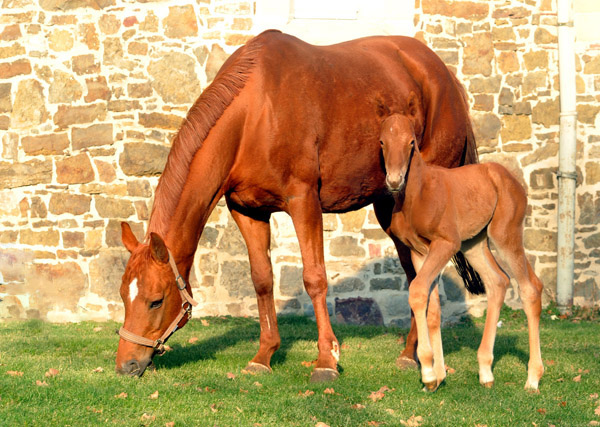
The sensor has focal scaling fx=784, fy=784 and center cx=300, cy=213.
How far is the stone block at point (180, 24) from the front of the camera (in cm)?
982

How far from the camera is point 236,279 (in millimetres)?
9875

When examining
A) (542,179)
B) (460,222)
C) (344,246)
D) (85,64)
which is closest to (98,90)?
(85,64)

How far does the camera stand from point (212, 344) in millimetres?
7742

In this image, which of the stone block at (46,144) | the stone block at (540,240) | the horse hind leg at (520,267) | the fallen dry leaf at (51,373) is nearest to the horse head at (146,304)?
the fallen dry leaf at (51,373)

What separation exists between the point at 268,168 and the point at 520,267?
2044 millimetres

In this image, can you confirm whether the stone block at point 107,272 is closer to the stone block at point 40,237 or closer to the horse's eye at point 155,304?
the stone block at point 40,237

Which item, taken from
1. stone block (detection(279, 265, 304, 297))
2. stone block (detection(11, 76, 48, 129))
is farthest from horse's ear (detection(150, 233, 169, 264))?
stone block (detection(11, 76, 48, 129))

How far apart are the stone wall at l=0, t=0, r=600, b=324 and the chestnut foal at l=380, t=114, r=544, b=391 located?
13.2ft

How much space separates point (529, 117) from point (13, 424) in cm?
795

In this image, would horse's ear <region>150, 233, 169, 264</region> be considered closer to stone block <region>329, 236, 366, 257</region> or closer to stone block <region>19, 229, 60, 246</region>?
stone block <region>329, 236, 366, 257</region>

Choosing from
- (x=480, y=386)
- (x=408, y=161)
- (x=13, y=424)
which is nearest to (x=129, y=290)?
(x=13, y=424)

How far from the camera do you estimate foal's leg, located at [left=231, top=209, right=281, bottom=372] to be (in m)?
6.51

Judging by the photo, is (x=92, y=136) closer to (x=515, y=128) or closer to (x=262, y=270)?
(x=262, y=270)

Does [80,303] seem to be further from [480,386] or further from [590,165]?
[590,165]
